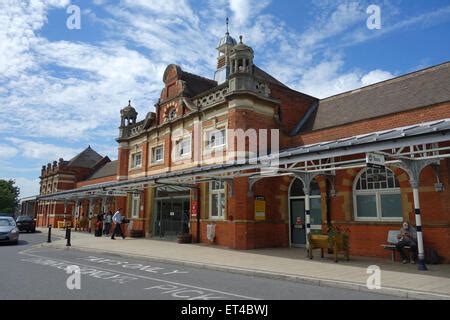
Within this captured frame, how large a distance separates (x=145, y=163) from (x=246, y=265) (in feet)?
51.7

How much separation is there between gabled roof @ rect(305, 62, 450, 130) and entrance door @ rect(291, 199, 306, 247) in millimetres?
3773

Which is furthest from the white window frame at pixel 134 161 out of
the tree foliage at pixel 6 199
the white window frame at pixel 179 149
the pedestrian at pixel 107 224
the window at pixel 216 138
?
the tree foliage at pixel 6 199

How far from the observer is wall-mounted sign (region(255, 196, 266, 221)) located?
53.4 ft

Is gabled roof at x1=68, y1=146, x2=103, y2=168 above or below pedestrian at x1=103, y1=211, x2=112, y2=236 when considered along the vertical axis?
above

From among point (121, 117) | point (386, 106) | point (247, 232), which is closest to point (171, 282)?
point (247, 232)

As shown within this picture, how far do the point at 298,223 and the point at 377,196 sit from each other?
4.12 metres

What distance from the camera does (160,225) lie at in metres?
22.2

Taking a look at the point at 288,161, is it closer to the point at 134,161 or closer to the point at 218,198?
the point at 218,198

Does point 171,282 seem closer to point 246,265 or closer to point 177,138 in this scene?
point 246,265

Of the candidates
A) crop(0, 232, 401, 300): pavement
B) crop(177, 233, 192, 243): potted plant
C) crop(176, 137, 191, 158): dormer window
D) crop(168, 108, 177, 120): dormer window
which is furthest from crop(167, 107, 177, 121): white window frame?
crop(0, 232, 401, 300): pavement

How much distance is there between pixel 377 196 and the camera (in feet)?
45.1

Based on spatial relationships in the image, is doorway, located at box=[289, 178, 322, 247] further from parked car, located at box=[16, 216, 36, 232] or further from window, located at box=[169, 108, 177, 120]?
parked car, located at box=[16, 216, 36, 232]

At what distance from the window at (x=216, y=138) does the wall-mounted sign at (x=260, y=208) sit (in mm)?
3532

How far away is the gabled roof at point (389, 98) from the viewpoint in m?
14.3
